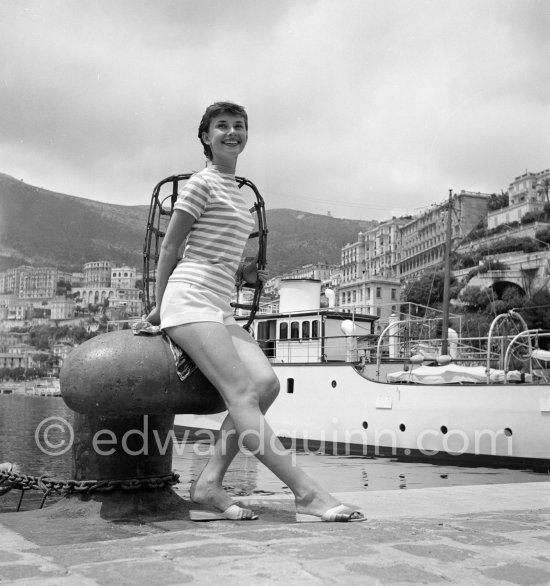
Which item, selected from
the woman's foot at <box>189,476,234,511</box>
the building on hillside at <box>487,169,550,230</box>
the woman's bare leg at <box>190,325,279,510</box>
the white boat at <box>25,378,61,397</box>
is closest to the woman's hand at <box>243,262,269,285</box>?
the woman's bare leg at <box>190,325,279,510</box>

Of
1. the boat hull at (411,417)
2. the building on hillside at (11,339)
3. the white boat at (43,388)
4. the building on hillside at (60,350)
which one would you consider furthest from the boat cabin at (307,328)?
the building on hillside at (11,339)

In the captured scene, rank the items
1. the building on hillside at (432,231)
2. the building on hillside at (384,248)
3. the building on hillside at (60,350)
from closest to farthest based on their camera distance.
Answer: the building on hillside at (432,231)
the building on hillside at (384,248)
the building on hillside at (60,350)

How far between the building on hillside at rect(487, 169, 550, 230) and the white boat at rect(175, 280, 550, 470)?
280ft

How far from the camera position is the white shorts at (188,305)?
3.24 m

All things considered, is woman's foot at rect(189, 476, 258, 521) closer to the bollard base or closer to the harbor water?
the bollard base

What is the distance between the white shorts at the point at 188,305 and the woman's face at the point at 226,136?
0.72 meters

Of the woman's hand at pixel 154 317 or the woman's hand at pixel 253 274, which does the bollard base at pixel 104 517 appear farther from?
the woman's hand at pixel 253 274

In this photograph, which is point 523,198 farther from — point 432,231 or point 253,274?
point 253,274

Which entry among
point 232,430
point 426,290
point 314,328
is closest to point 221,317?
point 232,430

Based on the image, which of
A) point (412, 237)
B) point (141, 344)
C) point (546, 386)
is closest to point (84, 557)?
point (141, 344)

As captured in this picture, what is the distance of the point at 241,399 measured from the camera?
10.4ft

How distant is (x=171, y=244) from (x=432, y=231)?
121119 mm

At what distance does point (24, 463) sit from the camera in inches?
687

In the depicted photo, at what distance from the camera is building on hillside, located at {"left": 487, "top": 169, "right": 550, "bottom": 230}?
104m
